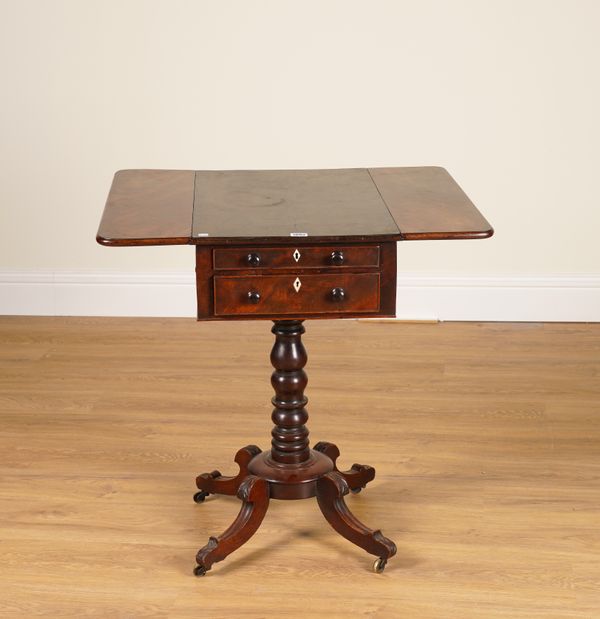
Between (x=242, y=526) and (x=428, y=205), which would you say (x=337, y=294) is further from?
(x=242, y=526)

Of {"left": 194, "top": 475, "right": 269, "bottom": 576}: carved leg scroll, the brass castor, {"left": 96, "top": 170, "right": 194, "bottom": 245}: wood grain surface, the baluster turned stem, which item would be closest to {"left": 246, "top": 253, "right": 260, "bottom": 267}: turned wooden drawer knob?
{"left": 96, "top": 170, "right": 194, "bottom": 245}: wood grain surface

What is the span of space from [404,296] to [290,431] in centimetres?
212

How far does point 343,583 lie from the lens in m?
3.01

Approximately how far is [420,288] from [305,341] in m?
0.64

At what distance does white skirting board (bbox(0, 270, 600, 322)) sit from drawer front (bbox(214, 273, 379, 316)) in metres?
2.26

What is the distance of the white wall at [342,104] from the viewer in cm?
501

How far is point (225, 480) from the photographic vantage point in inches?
136

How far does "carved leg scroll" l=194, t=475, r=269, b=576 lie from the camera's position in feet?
10.0

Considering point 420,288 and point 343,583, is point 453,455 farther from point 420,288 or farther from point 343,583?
point 420,288

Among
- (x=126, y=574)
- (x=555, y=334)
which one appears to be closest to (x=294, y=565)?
(x=126, y=574)

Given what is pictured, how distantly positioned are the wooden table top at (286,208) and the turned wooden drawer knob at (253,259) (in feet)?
0.15

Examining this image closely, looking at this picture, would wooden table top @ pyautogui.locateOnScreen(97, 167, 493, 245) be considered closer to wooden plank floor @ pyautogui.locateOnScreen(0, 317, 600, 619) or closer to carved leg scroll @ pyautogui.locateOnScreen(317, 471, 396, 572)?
carved leg scroll @ pyautogui.locateOnScreen(317, 471, 396, 572)

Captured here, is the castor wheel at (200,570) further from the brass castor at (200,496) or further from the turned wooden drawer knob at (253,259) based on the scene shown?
the turned wooden drawer knob at (253,259)

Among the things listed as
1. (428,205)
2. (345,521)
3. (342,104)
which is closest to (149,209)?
(428,205)
